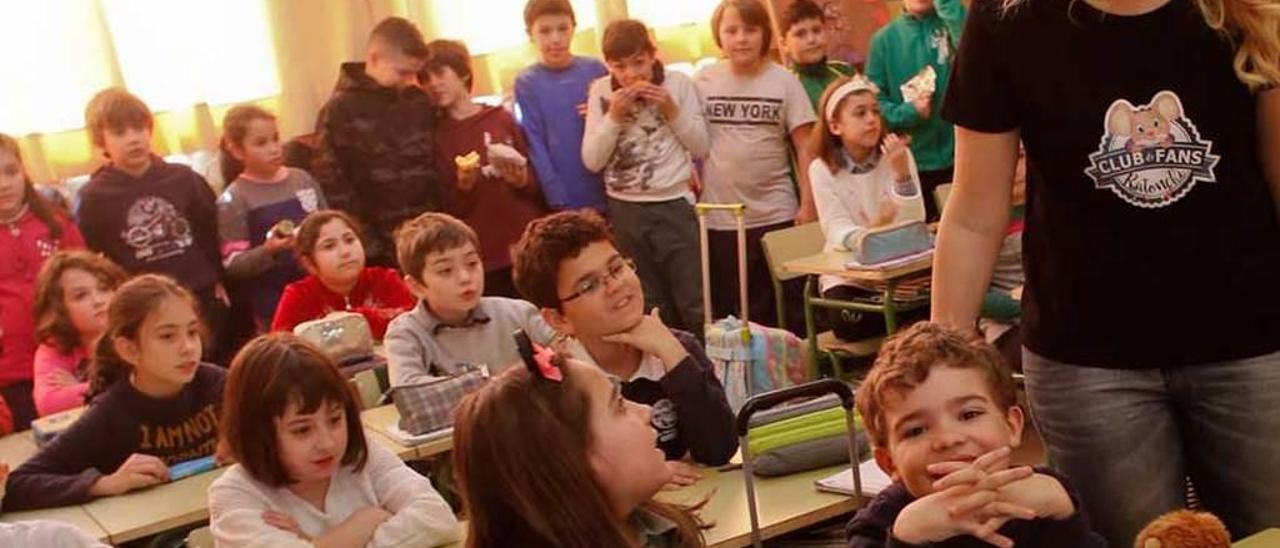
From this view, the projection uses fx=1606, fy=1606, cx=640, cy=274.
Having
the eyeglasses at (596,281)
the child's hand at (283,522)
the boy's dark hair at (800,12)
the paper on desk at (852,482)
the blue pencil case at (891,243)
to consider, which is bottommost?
the blue pencil case at (891,243)

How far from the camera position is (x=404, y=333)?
4.07m

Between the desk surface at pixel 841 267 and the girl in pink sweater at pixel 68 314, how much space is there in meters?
2.16

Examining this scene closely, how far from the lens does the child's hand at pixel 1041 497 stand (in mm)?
1965

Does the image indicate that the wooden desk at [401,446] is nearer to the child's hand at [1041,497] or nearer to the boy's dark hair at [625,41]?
the child's hand at [1041,497]

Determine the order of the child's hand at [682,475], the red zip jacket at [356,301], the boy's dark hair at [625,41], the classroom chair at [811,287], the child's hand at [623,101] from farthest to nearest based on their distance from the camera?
1. the boy's dark hair at [625,41]
2. the child's hand at [623,101]
3. the classroom chair at [811,287]
4. the red zip jacket at [356,301]
5. the child's hand at [682,475]

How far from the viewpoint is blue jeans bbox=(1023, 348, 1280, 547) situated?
1984 mm

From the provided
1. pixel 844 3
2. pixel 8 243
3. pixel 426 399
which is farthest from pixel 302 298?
pixel 844 3

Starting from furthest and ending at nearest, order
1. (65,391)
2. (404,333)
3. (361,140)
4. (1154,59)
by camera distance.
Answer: (361,140), (65,391), (404,333), (1154,59)

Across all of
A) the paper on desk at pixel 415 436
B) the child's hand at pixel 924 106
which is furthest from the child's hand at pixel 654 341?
the child's hand at pixel 924 106

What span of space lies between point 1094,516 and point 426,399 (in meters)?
1.90

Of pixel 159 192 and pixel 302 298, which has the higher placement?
pixel 159 192

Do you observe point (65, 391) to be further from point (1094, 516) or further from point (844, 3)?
point (844, 3)

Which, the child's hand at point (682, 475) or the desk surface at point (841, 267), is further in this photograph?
the desk surface at point (841, 267)

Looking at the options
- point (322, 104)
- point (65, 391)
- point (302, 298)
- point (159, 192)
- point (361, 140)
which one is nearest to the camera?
point (65, 391)
